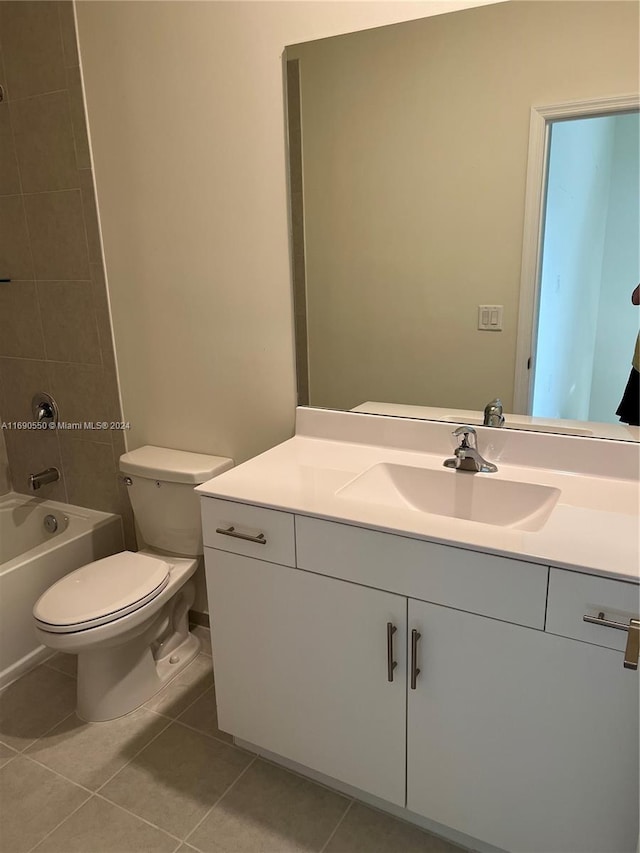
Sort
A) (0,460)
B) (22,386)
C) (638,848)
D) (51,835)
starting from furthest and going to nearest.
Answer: (0,460)
(22,386)
(51,835)
(638,848)

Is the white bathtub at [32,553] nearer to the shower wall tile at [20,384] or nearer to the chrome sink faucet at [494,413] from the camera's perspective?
the shower wall tile at [20,384]

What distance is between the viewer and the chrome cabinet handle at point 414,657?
1.29m

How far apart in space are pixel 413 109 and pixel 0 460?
2.15 m

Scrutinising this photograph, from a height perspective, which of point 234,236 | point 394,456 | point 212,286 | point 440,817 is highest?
point 234,236

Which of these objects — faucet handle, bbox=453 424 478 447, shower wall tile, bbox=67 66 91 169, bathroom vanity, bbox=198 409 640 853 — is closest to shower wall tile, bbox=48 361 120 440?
shower wall tile, bbox=67 66 91 169

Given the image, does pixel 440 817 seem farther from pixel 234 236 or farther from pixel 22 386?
pixel 22 386

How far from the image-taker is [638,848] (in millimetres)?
1134

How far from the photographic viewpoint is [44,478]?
7.99ft

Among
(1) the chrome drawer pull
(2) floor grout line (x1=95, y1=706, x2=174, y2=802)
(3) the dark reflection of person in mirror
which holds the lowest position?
(2) floor grout line (x1=95, y1=706, x2=174, y2=802)

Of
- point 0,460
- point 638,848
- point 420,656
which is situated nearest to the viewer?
point 638,848

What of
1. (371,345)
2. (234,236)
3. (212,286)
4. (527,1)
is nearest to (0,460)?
(212,286)

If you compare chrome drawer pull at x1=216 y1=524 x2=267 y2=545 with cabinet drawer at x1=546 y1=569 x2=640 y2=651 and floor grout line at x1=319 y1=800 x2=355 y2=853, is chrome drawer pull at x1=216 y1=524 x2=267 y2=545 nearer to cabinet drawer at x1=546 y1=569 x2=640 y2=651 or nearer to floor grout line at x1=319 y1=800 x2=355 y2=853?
cabinet drawer at x1=546 y1=569 x2=640 y2=651

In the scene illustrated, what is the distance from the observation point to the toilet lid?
170cm

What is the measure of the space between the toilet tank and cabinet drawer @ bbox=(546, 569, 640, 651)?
1172 millimetres
